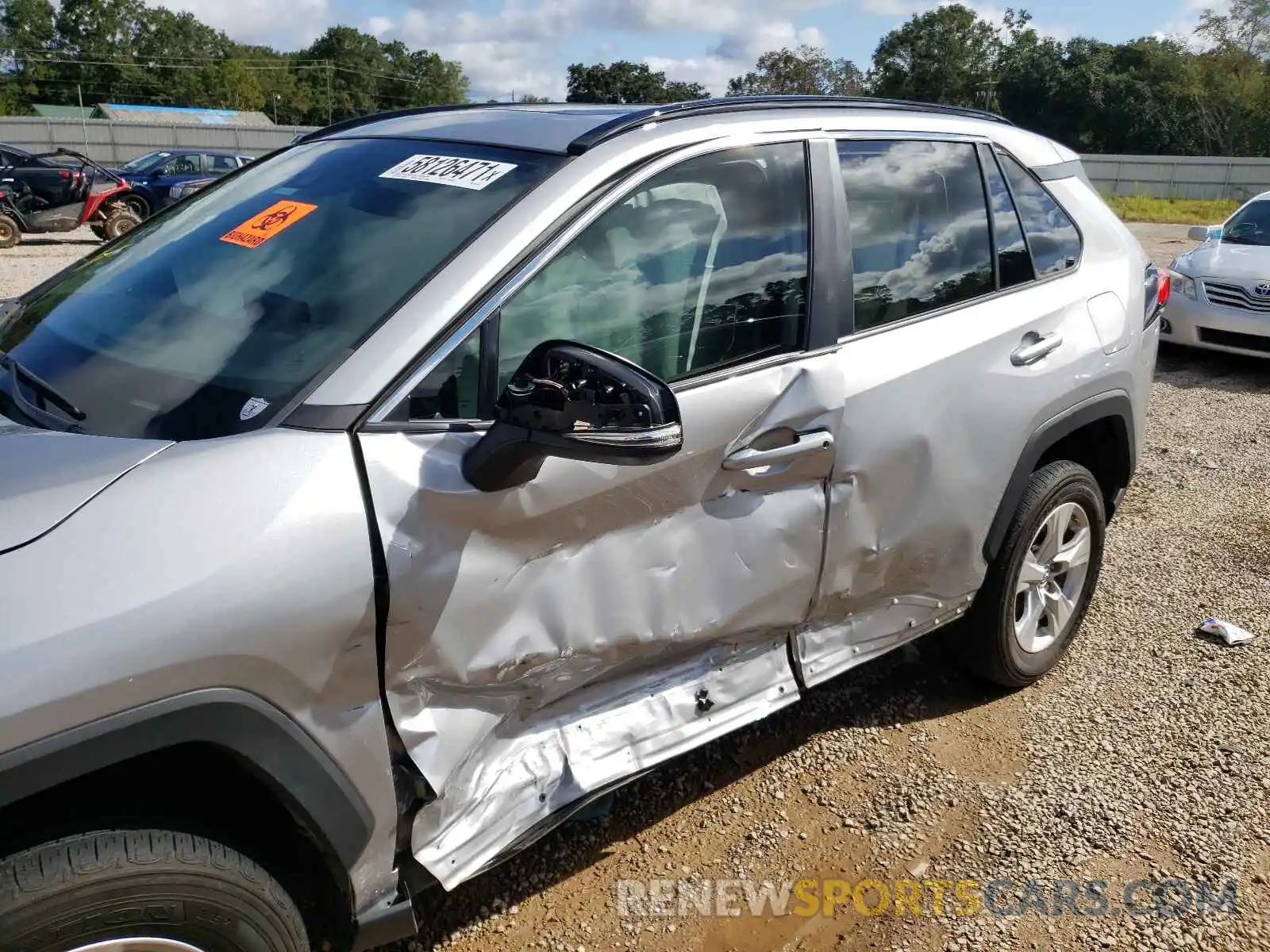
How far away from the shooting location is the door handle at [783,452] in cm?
230

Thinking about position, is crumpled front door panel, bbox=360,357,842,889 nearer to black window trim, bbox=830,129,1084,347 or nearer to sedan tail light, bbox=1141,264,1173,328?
black window trim, bbox=830,129,1084,347

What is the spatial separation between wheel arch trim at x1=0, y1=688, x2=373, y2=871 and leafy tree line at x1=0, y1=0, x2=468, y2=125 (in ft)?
246

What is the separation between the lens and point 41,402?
2.00m

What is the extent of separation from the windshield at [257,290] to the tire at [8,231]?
51.0 feet

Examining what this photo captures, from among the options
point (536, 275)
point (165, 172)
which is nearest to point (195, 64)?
point (165, 172)

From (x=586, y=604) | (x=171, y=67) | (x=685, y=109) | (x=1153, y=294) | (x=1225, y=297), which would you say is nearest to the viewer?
(x=586, y=604)

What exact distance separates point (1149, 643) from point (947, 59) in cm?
7462

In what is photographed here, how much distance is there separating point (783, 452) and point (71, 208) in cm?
1730

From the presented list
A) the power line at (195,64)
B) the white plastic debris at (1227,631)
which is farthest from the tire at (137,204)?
the power line at (195,64)

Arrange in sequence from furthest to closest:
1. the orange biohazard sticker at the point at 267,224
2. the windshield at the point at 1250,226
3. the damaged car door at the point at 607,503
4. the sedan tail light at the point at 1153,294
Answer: the windshield at the point at 1250,226, the sedan tail light at the point at 1153,294, the orange biohazard sticker at the point at 267,224, the damaged car door at the point at 607,503

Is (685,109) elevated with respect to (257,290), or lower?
elevated

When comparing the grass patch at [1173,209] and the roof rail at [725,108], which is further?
the grass patch at [1173,209]

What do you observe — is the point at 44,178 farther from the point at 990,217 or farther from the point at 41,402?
the point at 990,217

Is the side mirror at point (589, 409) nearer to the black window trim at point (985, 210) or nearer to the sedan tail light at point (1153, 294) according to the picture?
the black window trim at point (985, 210)
